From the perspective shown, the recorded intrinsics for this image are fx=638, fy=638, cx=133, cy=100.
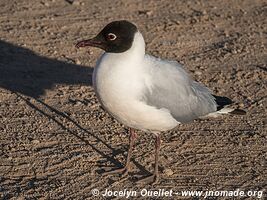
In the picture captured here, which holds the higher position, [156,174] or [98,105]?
[98,105]

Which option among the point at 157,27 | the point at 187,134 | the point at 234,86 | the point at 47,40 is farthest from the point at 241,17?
the point at 187,134

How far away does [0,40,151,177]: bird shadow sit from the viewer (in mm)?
7340

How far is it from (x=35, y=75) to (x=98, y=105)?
1184 millimetres

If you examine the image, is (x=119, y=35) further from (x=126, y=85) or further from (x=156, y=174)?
(x=156, y=174)

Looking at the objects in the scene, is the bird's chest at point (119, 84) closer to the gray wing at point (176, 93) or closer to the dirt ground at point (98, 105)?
the gray wing at point (176, 93)

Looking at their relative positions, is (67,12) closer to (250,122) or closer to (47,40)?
(47,40)

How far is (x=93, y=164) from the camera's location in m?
6.25

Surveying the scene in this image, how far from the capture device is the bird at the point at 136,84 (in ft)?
18.1

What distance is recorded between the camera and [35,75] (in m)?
8.15

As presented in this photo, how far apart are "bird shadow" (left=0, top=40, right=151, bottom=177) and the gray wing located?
1249mm

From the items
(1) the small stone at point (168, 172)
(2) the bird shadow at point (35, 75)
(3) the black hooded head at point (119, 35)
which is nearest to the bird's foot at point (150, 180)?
(1) the small stone at point (168, 172)

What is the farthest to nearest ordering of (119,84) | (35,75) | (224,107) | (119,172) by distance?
(35,75), (224,107), (119,172), (119,84)

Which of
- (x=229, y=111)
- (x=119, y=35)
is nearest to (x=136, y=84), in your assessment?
(x=119, y=35)

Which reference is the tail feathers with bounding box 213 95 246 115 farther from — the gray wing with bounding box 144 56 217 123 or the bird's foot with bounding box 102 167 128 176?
the bird's foot with bounding box 102 167 128 176
